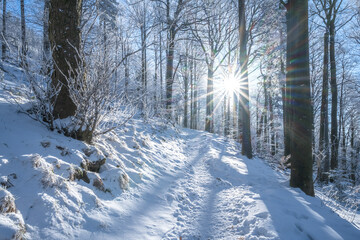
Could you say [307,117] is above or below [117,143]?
above


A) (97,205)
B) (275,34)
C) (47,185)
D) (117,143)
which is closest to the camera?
(47,185)

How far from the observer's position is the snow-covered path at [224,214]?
90.2 inches

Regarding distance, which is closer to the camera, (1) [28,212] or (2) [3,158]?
(1) [28,212]

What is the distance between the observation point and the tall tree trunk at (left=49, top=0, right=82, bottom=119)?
330 centimetres

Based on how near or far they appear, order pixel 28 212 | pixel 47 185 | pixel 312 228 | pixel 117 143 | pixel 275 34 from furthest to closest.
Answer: pixel 275 34 → pixel 117 143 → pixel 312 228 → pixel 47 185 → pixel 28 212

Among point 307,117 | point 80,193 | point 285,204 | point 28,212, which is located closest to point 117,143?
point 80,193

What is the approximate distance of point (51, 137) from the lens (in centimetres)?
284

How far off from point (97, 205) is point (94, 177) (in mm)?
529

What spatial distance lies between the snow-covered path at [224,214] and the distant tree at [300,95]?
0.50 metres

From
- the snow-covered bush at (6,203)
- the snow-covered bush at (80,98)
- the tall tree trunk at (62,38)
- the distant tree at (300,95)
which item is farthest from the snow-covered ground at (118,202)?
the tall tree trunk at (62,38)

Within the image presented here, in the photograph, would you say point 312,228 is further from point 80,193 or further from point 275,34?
point 275,34

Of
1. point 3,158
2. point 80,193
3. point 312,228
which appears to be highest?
point 3,158

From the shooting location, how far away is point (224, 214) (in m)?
3.02

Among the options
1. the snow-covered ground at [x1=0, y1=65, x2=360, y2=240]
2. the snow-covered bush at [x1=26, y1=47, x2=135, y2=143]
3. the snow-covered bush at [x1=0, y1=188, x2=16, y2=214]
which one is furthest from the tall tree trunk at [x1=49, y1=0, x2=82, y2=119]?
the snow-covered bush at [x1=0, y1=188, x2=16, y2=214]
